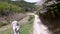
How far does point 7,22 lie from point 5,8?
18.8 ft

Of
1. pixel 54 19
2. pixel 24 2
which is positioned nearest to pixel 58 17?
pixel 54 19

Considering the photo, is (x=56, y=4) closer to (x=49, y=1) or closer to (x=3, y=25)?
(x=49, y=1)

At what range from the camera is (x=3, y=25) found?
20672mm

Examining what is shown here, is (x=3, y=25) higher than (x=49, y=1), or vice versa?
(x=49, y=1)

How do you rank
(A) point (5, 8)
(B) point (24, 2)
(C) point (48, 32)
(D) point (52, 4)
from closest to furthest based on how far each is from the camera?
(C) point (48, 32) → (D) point (52, 4) → (A) point (5, 8) → (B) point (24, 2)

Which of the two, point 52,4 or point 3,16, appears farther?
point 3,16

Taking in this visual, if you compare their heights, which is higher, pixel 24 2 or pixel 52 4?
pixel 52 4

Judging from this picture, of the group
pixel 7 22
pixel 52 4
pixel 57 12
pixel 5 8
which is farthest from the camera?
pixel 5 8

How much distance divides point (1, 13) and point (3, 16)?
2.83 feet

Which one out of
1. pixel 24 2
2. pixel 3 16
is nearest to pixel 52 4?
pixel 3 16

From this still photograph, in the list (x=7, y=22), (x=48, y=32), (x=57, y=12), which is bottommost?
(x=7, y=22)

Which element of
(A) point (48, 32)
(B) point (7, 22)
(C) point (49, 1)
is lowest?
(B) point (7, 22)

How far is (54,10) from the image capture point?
9.43m

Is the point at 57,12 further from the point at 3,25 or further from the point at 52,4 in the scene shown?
the point at 3,25
